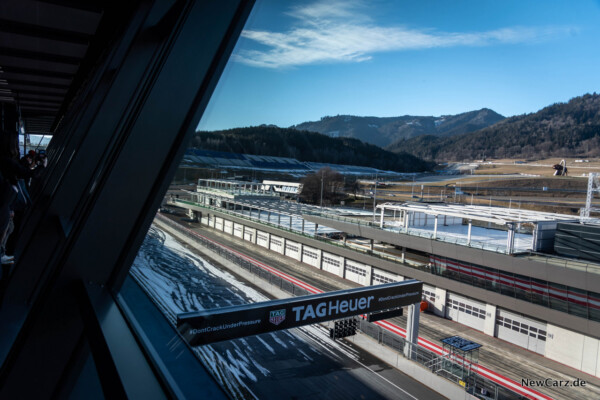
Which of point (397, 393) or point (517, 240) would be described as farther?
point (517, 240)

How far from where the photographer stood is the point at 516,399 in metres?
5.97

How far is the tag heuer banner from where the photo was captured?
132cm

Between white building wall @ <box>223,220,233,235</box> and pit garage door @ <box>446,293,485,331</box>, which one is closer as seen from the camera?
white building wall @ <box>223,220,233,235</box>

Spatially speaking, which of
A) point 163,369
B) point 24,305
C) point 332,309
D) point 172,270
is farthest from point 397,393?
point 163,369

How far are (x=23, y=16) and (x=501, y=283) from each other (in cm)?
992

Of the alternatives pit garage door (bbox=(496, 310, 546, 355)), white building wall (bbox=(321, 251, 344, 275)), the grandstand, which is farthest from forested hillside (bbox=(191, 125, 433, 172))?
pit garage door (bbox=(496, 310, 546, 355))

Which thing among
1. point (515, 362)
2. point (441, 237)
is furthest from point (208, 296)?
point (441, 237)

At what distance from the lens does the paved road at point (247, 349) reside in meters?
1.35

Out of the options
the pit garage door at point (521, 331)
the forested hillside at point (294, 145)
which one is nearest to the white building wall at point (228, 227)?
the forested hillside at point (294, 145)

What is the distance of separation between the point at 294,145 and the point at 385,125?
2.24 m

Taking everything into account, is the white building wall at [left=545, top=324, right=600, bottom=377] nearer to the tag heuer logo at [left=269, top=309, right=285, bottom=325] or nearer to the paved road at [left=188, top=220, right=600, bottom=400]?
the paved road at [left=188, top=220, right=600, bottom=400]

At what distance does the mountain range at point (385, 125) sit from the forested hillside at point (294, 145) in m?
0.06

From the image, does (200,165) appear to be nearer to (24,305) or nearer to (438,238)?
(24,305)

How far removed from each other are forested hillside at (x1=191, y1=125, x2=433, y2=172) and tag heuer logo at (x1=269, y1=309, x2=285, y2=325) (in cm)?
96
